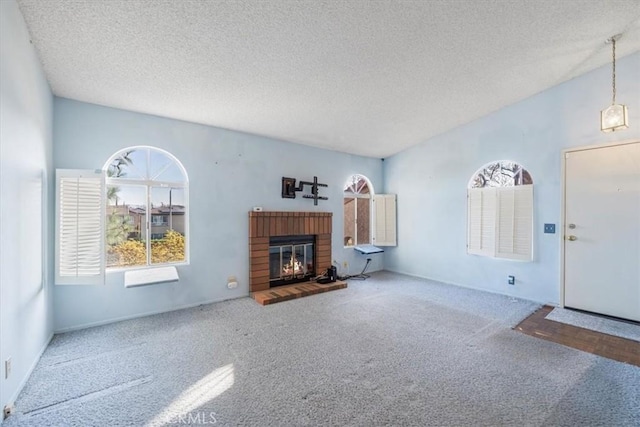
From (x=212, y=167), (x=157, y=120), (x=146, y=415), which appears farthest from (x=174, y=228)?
(x=146, y=415)

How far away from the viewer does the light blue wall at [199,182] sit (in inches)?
126

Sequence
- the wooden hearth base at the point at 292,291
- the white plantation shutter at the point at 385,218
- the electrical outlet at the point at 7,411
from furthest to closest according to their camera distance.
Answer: the white plantation shutter at the point at 385,218, the wooden hearth base at the point at 292,291, the electrical outlet at the point at 7,411

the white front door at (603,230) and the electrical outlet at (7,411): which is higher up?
the white front door at (603,230)

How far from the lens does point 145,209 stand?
3.70 meters

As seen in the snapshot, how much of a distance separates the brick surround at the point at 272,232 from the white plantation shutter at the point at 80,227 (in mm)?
1932

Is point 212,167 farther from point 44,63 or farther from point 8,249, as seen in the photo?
point 8,249

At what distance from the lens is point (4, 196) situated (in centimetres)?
188

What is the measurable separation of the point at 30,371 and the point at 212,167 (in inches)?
110

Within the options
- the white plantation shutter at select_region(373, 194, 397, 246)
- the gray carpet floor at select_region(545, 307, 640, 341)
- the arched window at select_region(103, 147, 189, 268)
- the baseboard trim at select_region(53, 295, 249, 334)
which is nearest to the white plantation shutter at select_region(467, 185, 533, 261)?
the gray carpet floor at select_region(545, 307, 640, 341)

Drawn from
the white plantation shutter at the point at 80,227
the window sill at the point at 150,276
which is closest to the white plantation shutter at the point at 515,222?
the window sill at the point at 150,276

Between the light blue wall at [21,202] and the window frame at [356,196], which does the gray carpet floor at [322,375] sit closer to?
the light blue wall at [21,202]

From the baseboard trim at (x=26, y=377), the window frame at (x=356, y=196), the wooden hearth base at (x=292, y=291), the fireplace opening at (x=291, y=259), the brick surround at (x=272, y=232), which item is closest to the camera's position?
the baseboard trim at (x=26, y=377)

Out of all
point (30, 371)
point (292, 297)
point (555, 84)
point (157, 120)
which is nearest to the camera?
point (30, 371)

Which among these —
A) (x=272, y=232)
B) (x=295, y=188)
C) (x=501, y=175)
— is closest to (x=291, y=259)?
(x=272, y=232)
